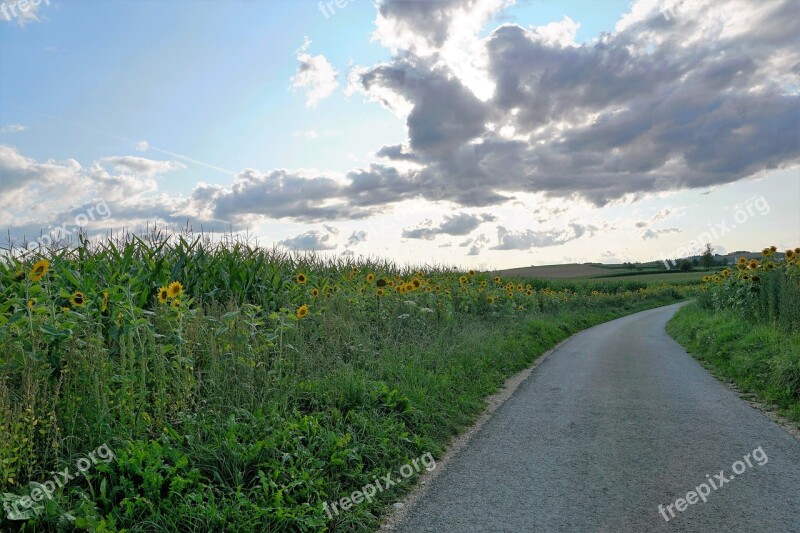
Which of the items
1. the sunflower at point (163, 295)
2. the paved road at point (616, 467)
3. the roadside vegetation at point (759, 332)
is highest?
the sunflower at point (163, 295)

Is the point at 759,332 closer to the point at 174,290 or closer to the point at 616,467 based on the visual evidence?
the point at 616,467

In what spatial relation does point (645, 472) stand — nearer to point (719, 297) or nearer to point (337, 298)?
point (337, 298)

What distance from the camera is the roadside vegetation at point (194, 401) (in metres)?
4.35

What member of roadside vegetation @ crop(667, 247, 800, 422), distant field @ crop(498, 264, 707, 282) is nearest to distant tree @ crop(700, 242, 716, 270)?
distant field @ crop(498, 264, 707, 282)

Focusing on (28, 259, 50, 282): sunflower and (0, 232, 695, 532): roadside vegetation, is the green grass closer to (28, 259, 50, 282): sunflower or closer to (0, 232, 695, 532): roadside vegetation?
(0, 232, 695, 532): roadside vegetation

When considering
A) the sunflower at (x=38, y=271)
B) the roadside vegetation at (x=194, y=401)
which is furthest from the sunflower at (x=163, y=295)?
the sunflower at (x=38, y=271)

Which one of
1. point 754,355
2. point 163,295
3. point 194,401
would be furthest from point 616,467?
point 754,355

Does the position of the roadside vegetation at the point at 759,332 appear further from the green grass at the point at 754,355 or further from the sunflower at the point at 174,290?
the sunflower at the point at 174,290

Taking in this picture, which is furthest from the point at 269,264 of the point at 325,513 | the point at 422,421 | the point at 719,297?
the point at 719,297

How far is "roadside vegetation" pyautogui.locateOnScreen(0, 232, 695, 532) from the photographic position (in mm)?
4352

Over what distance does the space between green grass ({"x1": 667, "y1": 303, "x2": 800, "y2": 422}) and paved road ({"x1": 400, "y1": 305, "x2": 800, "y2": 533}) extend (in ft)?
1.92

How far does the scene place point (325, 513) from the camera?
182 inches

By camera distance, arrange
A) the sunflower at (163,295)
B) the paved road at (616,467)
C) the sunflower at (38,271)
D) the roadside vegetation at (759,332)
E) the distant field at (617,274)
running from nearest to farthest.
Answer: the paved road at (616,467), the sunflower at (38,271), the sunflower at (163,295), the roadside vegetation at (759,332), the distant field at (617,274)

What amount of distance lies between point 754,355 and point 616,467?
6741 millimetres
